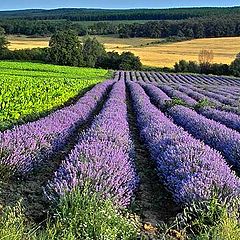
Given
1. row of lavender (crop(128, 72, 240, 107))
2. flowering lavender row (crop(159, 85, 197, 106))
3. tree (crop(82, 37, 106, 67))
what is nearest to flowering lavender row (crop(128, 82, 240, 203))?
flowering lavender row (crop(159, 85, 197, 106))

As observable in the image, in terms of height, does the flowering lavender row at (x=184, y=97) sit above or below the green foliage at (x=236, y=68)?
above

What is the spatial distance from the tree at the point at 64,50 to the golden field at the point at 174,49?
12.5 metres

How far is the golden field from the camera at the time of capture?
87.6 m

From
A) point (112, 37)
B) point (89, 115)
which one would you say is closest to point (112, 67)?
point (112, 37)

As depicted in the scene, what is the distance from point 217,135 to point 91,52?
78.5 meters

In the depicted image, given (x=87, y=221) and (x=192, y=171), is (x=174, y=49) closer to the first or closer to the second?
(x=192, y=171)

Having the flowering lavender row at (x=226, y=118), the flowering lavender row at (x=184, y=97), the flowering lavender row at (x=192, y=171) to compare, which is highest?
the flowering lavender row at (x=192, y=171)

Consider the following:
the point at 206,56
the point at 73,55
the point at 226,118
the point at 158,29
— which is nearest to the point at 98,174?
the point at 226,118

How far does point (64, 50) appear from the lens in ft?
260

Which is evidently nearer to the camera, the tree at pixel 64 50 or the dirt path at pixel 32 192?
the dirt path at pixel 32 192

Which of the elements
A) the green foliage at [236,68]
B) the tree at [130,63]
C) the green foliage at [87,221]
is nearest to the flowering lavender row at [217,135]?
the green foliage at [87,221]

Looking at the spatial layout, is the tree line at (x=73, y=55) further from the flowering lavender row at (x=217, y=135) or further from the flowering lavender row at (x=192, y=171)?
the flowering lavender row at (x=192, y=171)

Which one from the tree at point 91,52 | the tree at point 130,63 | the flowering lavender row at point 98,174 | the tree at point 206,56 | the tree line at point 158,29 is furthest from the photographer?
the tree line at point 158,29

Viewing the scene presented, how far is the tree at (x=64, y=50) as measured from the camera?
7950 cm
